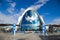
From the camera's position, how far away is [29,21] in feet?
7.63

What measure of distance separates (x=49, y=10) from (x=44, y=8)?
92mm

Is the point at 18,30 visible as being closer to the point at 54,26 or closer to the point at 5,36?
the point at 5,36

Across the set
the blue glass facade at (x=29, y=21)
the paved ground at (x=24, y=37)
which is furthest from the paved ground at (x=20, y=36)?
the blue glass facade at (x=29, y=21)

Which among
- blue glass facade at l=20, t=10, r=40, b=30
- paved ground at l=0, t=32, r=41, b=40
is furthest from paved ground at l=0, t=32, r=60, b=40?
blue glass facade at l=20, t=10, r=40, b=30

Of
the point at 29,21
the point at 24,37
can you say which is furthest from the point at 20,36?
the point at 29,21

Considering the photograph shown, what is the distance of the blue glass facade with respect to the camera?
7.60 feet

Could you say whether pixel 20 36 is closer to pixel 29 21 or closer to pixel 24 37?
pixel 24 37

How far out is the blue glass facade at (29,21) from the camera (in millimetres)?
2316

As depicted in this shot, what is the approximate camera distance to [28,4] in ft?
7.75

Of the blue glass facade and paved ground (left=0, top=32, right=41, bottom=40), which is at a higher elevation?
the blue glass facade

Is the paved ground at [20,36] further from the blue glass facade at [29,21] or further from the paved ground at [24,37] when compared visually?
the blue glass facade at [29,21]

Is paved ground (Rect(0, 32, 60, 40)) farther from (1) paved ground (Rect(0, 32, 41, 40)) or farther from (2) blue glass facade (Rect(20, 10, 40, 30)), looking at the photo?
(2) blue glass facade (Rect(20, 10, 40, 30))

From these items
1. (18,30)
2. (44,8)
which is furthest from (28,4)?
(18,30)

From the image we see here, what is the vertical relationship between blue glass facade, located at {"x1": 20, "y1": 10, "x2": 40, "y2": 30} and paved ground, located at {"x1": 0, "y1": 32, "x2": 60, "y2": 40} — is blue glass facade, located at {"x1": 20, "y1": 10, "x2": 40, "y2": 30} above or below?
above
